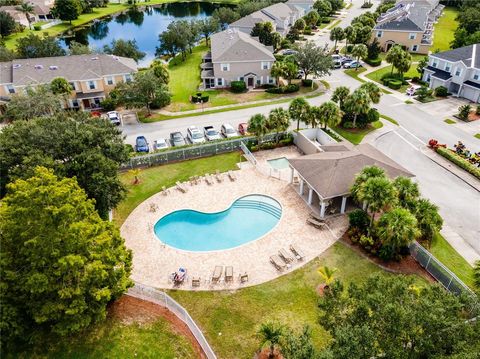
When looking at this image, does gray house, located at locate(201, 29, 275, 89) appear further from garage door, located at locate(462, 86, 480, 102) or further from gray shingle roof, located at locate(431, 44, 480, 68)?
garage door, located at locate(462, 86, 480, 102)

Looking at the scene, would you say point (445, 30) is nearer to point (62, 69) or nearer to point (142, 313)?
point (62, 69)

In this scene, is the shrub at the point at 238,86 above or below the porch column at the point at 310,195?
above

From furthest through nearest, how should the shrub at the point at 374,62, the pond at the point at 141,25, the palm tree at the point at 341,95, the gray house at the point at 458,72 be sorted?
the pond at the point at 141,25
the shrub at the point at 374,62
the gray house at the point at 458,72
the palm tree at the point at 341,95

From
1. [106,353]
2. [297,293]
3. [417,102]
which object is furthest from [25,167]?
[417,102]

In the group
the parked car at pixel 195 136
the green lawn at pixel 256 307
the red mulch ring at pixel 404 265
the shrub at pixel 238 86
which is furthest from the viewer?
the shrub at pixel 238 86

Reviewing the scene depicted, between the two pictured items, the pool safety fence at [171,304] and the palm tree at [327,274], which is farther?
the palm tree at [327,274]

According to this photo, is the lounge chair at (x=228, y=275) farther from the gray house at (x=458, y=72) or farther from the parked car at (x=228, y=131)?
the gray house at (x=458, y=72)

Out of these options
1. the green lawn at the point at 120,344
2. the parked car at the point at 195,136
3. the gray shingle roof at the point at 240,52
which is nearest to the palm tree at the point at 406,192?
the green lawn at the point at 120,344

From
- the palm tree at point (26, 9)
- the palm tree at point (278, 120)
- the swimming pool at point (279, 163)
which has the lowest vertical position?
the swimming pool at point (279, 163)
